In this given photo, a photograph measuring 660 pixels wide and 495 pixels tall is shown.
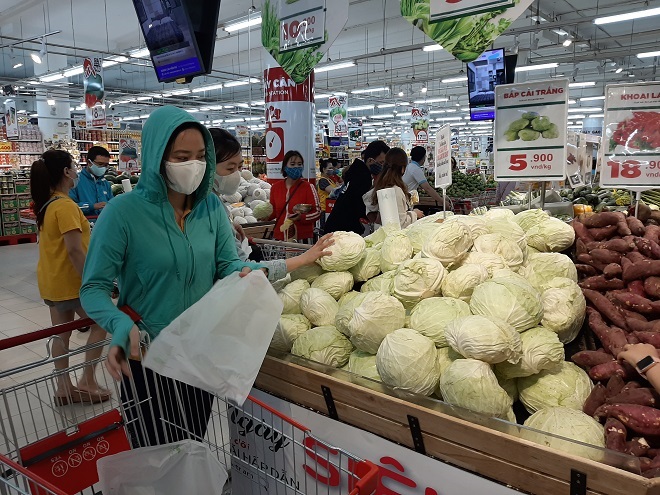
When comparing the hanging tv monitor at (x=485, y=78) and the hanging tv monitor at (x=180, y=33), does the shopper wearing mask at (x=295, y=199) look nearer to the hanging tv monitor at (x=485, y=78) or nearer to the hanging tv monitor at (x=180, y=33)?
the hanging tv monitor at (x=180, y=33)

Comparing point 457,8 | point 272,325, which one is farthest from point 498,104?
point 272,325

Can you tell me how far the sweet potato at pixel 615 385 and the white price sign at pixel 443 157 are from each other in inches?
60.8

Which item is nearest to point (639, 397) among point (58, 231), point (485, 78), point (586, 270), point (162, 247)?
point (586, 270)

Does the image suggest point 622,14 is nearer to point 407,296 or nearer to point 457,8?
point 457,8

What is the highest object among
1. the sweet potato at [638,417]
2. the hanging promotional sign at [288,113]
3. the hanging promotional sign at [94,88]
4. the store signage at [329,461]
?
the hanging promotional sign at [94,88]

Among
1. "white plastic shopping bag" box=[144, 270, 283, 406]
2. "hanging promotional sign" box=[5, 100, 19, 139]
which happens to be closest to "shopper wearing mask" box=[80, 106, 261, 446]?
"white plastic shopping bag" box=[144, 270, 283, 406]

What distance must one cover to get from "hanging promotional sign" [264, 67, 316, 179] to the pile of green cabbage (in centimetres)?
398

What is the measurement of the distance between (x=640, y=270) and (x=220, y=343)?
1644 millimetres

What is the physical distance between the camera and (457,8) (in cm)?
313

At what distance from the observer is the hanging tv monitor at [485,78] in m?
10.1

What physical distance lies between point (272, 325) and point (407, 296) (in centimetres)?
70

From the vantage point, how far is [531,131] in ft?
9.55

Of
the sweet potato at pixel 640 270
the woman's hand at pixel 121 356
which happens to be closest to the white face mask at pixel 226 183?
the woman's hand at pixel 121 356

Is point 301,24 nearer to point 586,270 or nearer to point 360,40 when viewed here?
point 586,270
